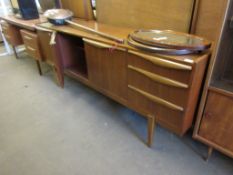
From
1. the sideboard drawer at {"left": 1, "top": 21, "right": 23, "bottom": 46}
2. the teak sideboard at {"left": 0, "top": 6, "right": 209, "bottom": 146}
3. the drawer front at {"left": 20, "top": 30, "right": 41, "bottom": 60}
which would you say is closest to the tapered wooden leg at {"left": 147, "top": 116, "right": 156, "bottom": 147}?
the teak sideboard at {"left": 0, "top": 6, "right": 209, "bottom": 146}

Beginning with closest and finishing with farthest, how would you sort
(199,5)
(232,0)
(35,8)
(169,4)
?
(232,0) → (199,5) → (169,4) → (35,8)

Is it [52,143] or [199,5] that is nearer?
[199,5]

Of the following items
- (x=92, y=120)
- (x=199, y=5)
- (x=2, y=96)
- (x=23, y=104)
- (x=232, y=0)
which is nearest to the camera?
(x=232, y=0)

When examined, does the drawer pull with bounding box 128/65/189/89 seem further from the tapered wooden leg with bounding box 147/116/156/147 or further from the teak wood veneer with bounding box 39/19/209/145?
the tapered wooden leg with bounding box 147/116/156/147

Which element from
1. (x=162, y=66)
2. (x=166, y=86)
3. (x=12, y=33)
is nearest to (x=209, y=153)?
(x=166, y=86)

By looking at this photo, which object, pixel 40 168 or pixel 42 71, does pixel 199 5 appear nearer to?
pixel 40 168

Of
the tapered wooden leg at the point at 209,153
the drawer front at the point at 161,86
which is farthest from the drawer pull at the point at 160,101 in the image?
the tapered wooden leg at the point at 209,153

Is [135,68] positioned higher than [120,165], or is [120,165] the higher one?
[135,68]

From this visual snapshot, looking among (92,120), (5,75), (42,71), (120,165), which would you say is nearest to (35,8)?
(42,71)

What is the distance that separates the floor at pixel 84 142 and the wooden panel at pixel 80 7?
0.90 meters

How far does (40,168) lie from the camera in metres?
1.32

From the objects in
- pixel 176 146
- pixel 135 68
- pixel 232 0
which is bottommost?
pixel 176 146

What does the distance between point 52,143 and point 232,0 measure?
1.52 m

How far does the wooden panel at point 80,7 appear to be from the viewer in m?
2.16
